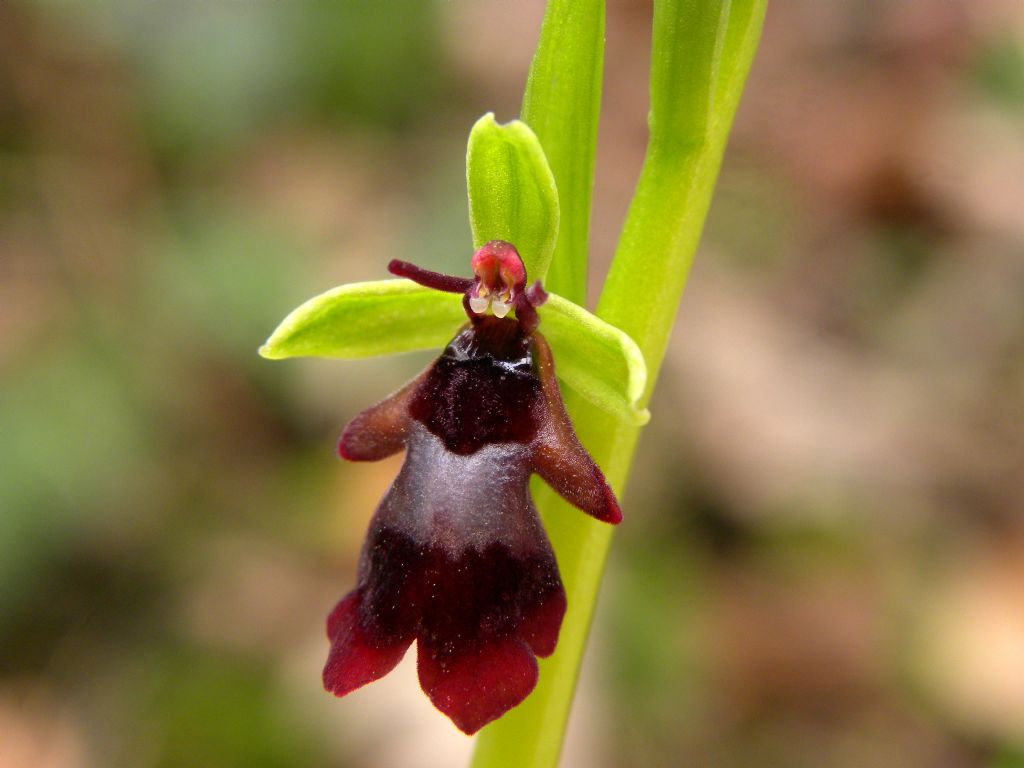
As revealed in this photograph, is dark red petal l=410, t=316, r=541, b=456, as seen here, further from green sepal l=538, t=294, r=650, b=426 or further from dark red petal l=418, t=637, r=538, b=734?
dark red petal l=418, t=637, r=538, b=734

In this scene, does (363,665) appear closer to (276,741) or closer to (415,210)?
(276,741)

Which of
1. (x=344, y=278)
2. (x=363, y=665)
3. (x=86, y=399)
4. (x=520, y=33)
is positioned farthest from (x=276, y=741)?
(x=520, y=33)

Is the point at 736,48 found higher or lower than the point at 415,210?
higher

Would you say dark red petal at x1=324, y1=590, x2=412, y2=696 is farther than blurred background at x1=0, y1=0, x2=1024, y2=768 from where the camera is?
No

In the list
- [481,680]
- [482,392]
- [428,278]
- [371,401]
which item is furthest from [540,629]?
[371,401]

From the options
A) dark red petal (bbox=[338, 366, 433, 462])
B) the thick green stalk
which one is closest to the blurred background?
the thick green stalk

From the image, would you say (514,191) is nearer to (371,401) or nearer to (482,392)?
(482,392)
